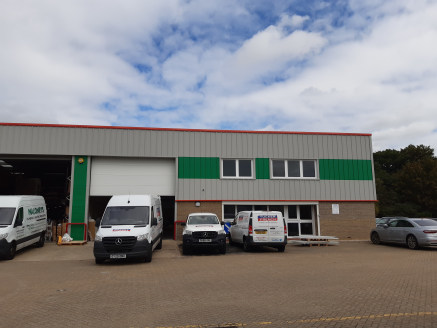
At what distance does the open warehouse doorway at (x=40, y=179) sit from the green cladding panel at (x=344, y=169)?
48.4ft

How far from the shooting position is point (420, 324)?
5.39 m

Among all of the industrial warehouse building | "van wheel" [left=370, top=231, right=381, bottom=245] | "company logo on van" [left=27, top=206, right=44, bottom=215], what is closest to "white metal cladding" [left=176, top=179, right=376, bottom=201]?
the industrial warehouse building

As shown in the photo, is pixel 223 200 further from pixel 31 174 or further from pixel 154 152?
pixel 31 174

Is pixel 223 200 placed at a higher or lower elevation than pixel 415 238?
higher

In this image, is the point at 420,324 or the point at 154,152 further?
the point at 154,152

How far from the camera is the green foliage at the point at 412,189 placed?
1777 inches

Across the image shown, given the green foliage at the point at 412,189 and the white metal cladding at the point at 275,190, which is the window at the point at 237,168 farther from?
the green foliage at the point at 412,189

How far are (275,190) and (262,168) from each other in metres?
1.47

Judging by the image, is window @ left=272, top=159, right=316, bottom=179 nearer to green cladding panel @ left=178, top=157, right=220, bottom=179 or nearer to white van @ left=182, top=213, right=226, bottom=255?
green cladding panel @ left=178, top=157, right=220, bottom=179

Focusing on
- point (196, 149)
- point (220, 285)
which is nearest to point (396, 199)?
point (196, 149)

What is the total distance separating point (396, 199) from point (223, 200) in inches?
1594

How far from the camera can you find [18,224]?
45.6ft

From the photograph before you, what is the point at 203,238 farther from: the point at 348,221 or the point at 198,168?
the point at 348,221

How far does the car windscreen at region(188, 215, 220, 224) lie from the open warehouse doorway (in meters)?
8.74
